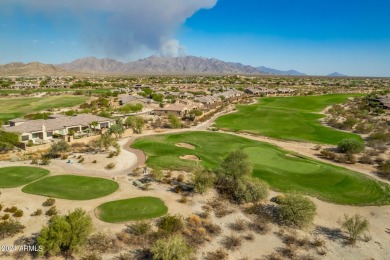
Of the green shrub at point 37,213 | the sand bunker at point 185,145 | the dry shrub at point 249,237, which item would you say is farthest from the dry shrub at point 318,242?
the sand bunker at point 185,145

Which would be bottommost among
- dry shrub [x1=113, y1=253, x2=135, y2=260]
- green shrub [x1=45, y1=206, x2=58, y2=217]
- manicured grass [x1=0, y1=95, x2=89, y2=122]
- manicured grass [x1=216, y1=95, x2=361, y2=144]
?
dry shrub [x1=113, y1=253, x2=135, y2=260]

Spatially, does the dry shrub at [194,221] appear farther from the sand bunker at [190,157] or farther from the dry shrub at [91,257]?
the sand bunker at [190,157]

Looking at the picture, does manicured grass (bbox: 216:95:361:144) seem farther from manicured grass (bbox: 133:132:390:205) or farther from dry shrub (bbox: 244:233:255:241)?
dry shrub (bbox: 244:233:255:241)

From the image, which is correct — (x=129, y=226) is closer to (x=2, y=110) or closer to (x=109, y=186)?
(x=109, y=186)

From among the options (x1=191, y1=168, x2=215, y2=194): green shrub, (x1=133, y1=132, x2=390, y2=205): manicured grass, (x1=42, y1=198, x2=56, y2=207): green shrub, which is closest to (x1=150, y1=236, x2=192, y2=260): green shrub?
(x1=191, y1=168, x2=215, y2=194): green shrub

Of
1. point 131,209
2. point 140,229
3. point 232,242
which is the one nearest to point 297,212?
point 232,242

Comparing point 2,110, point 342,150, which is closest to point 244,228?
point 342,150
